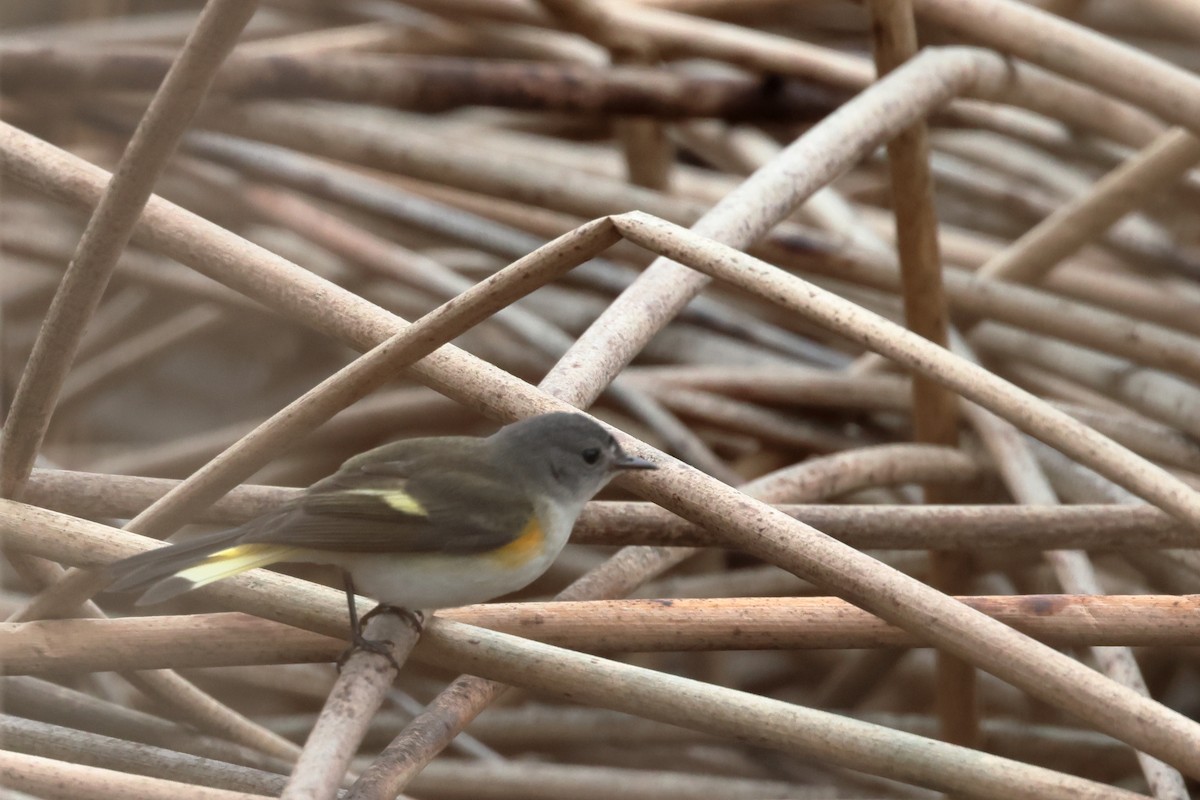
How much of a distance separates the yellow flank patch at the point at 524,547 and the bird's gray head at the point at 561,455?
0.05 metres

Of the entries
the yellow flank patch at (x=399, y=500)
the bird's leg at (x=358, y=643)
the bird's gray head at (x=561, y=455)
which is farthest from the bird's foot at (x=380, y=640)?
the bird's gray head at (x=561, y=455)

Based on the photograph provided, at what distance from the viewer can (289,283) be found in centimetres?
159

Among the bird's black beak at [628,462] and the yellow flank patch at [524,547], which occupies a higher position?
the bird's black beak at [628,462]

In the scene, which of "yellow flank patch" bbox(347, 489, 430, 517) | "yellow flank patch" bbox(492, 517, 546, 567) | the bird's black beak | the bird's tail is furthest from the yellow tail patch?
the bird's black beak

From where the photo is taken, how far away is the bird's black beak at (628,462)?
4.78ft

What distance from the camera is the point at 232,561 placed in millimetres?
1329

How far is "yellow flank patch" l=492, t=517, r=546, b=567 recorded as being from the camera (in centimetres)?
150

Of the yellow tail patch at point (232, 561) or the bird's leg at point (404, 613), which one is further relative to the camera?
the bird's leg at point (404, 613)

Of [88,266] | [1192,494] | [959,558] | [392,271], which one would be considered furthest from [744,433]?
[88,266]

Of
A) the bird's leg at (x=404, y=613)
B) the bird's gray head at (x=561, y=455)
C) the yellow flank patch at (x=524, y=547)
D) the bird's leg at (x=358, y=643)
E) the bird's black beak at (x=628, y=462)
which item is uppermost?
the bird's gray head at (x=561, y=455)

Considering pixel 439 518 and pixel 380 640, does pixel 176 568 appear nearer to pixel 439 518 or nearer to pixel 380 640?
pixel 380 640

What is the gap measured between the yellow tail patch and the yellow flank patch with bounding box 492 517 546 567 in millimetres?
252

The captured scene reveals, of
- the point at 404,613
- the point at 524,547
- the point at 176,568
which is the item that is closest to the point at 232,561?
the point at 176,568

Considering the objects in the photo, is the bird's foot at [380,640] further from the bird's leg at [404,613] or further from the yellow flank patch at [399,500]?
the yellow flank patch at [399,500]
